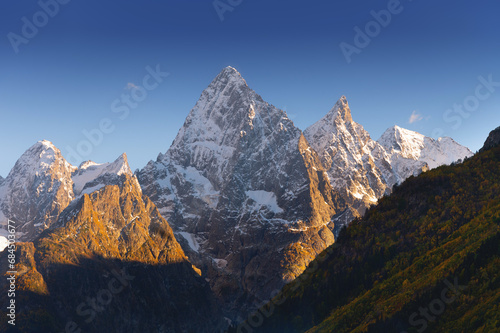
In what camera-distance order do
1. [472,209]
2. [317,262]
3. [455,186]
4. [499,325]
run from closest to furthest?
[499,325] < [472,209] < [455,186] < [317,262]

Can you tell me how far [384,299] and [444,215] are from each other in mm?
37241

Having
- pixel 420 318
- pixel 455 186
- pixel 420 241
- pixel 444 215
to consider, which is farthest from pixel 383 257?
pixel 420 318

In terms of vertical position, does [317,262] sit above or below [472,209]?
above

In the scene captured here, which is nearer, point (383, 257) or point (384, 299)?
point (384, 299)

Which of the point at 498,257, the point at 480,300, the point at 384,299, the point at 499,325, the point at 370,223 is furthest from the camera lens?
the point at 370,223

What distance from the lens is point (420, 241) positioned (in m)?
142

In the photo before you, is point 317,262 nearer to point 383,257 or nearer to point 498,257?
point 383,257

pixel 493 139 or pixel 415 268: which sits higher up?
pixel 493 139

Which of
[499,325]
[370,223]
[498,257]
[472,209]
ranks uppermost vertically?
[370,223]

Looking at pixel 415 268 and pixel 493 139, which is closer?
pixel 415 268

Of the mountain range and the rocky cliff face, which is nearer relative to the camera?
the mountain range

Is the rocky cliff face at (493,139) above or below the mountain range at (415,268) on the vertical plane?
above

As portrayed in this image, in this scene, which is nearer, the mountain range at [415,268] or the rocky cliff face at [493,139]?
the mountain range at [415,268]

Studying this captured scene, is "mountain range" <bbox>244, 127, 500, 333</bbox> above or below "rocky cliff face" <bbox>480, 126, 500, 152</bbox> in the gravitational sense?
below
